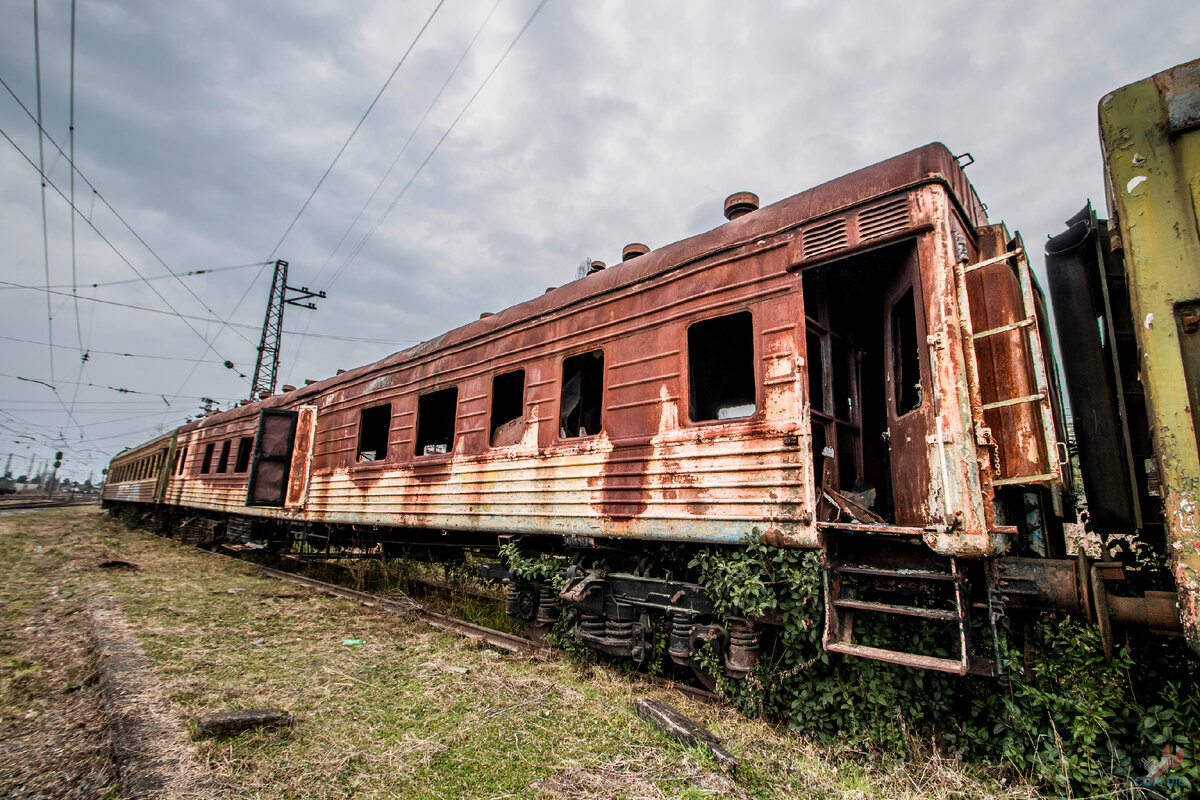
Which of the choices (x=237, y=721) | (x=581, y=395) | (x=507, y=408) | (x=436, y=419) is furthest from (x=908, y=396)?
(x=436, y=419)

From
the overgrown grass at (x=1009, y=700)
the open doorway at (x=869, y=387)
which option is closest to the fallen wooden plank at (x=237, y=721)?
the overgrown grass at (x=1009, y=700)

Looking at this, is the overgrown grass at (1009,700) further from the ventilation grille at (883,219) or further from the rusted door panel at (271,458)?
the rusted door panel at (271,458)

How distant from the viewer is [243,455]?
1346 cm

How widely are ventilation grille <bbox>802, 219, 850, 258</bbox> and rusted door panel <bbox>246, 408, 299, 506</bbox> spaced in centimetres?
978

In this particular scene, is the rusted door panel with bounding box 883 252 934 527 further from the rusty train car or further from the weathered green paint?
the weathered green paint

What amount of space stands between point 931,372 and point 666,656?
322cm

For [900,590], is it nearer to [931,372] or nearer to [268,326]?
[931,372]

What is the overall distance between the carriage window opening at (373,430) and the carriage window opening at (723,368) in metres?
5.15

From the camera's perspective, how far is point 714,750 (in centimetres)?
328

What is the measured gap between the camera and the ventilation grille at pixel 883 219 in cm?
380

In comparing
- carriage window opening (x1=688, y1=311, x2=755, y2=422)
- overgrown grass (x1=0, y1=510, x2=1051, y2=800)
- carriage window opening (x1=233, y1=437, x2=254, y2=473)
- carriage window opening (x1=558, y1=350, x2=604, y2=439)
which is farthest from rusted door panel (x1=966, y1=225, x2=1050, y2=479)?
carriage window opening (x1=233, y1=437, x2=254, y2=473)

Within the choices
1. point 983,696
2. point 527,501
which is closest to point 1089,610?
point 983,696

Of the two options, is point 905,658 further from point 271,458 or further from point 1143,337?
point 271,458

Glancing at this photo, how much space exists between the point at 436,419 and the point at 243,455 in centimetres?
705
